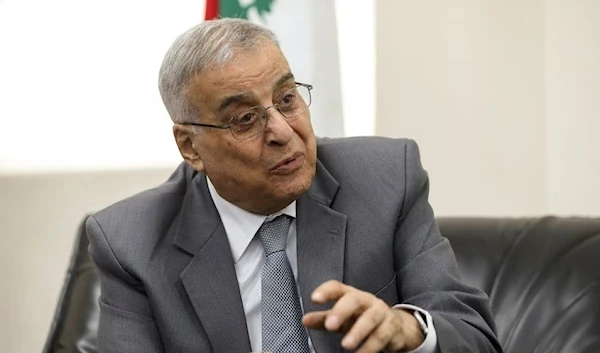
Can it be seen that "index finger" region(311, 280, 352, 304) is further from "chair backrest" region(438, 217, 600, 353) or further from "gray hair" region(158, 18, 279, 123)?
"chair backrest" region(438, 217, 600, 353)

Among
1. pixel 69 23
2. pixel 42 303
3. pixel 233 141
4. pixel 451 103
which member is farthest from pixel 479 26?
pixel 42 303

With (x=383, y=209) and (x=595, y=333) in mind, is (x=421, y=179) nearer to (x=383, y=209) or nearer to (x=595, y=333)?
(x=383, y=209)

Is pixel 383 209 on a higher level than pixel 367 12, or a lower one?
lower

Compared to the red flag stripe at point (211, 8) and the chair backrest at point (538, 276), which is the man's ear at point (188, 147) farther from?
the red flag stripe at point (211, 8)

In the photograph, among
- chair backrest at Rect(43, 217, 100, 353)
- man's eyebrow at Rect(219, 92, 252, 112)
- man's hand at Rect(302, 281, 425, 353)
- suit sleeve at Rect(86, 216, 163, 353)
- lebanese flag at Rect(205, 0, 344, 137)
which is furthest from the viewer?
lebanese flag at Rect(205, 0, 344, 137)

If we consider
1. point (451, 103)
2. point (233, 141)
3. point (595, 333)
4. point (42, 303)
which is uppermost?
point (233, 141)

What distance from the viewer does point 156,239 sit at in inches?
87.0

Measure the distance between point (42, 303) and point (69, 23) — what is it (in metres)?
1.15

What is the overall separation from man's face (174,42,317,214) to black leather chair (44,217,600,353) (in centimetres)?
60

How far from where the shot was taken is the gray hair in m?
2.03

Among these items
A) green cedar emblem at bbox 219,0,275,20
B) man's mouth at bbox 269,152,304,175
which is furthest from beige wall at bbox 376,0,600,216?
man's mouth at bbox 269,152,304,175

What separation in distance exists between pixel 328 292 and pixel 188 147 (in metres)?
0.81

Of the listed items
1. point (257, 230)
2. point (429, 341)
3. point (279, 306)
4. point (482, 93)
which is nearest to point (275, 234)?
point (257, 230)

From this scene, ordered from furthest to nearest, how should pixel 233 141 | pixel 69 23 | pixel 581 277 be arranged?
pixel 69 23, pixel 581 277, pixel 233 141
